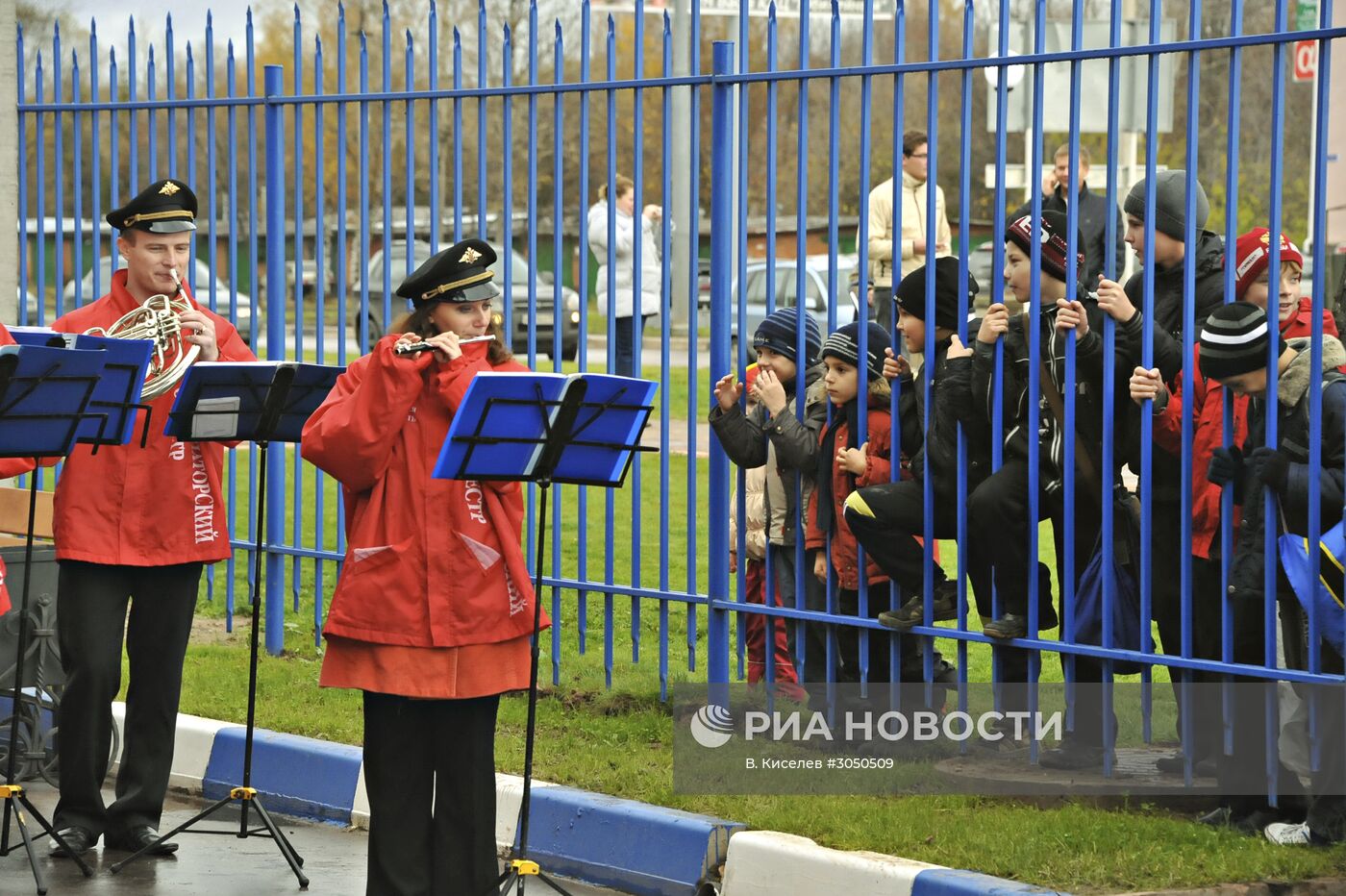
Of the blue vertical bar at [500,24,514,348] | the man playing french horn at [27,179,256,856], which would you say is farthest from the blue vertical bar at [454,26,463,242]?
the man playing french horn at [27,179,256,856]

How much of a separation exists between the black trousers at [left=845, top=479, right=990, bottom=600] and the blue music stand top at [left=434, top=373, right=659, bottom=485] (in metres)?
1.36

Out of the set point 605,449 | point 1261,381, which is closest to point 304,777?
point 605,449

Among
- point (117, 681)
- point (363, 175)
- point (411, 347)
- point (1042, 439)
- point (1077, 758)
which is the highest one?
point (363, 175)

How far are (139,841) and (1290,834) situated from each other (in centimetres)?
362

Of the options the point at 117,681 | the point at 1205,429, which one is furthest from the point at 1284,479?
the point at 117,681

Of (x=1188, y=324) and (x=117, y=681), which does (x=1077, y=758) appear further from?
(x=117, y=681)

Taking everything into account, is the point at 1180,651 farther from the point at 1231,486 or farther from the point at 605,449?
the point at 605,449

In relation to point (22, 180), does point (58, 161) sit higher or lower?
higher

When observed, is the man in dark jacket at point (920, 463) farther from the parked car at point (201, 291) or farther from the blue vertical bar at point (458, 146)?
the parked car at point (201, 291)

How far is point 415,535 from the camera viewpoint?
16.9 feet

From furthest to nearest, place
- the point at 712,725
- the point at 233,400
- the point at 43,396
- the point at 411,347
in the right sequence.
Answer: the point at 712,725
the point at 233,400
the point at 43,396
the point at 411,347

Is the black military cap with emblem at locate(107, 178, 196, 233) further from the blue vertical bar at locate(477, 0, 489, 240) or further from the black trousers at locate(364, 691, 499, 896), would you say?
the black trousers at locate(364, 691, 499, 896)

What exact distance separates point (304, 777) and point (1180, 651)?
124 inches

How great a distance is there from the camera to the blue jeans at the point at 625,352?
25.2 ft
